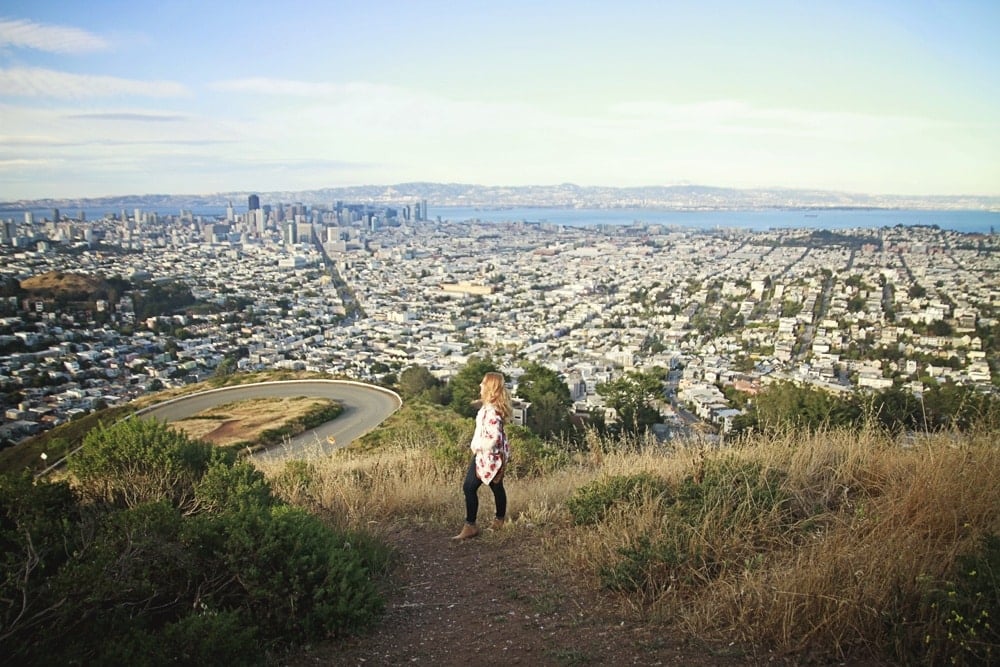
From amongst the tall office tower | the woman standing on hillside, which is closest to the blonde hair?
the woman standing on hillside

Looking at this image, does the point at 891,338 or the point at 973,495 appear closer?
the point at 973,495

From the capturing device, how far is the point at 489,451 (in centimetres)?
440

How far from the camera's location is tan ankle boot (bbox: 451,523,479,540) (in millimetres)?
4375

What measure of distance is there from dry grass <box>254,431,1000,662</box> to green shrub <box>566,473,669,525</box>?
6 cm

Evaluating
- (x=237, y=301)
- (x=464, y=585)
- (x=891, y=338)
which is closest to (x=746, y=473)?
(x=464, y=585)

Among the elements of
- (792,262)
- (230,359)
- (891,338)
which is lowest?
(230,359)

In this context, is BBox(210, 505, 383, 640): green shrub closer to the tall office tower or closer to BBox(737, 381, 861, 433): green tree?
BBox(737, 381, 861, 433): green tree

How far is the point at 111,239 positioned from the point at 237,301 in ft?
42.5

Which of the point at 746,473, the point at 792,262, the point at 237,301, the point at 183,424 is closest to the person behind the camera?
the point at 746,473

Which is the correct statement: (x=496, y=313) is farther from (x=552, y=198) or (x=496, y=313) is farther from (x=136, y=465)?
(x=552, y=198)

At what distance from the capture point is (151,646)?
7.25 feet

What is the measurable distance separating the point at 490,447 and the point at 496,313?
31475mm

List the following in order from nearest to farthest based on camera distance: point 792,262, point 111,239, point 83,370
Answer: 1. point 83,370
2. point 792,262
3. point 111,239

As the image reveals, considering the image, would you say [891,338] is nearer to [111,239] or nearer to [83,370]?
[83,370]
